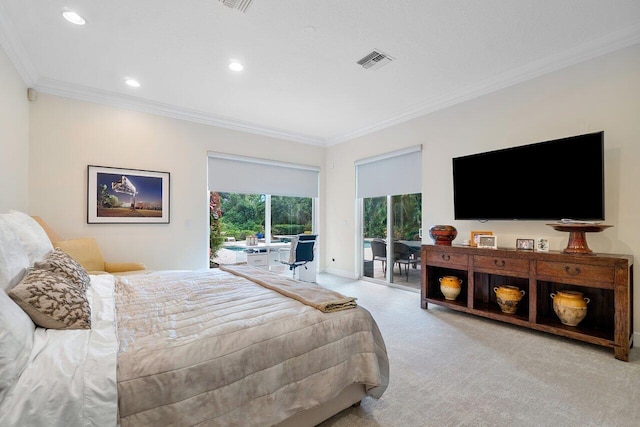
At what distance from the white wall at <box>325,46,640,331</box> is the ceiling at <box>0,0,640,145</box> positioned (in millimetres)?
175

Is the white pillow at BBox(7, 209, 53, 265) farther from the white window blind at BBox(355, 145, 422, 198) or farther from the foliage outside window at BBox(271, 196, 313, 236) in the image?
the white window blind at BBox(355, 145, 422, 198)

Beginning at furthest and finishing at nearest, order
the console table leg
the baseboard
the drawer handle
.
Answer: the baseboard → the drawer handle → the console table leg

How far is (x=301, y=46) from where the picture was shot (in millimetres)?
2906

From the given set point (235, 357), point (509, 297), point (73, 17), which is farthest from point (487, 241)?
point (73, 17)

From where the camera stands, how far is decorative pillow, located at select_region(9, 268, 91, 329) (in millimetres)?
1348

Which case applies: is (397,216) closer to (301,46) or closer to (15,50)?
(301,46)

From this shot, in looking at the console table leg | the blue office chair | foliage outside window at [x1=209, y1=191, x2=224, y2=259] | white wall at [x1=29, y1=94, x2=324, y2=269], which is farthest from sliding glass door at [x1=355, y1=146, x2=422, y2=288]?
foliage outside window at [x1=209, y1=191, x2=224, y2=259]

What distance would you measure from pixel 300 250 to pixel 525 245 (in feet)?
9.97

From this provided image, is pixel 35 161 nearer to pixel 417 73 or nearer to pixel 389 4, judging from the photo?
pixel 389 4

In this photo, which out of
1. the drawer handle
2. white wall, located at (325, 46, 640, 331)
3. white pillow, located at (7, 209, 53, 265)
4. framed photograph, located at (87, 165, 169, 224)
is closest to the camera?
white pillow, located at (7, 209, 53, 265)

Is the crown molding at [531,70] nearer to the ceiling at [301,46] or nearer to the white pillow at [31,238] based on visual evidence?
the ceiling at [301,46]

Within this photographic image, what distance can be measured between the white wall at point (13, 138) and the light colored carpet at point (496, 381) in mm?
3684

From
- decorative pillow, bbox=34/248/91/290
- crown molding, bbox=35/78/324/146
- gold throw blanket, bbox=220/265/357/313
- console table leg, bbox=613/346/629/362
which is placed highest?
crown molding, bbox=35/78/324/146

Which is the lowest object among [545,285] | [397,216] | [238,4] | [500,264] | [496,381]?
[496,381]
